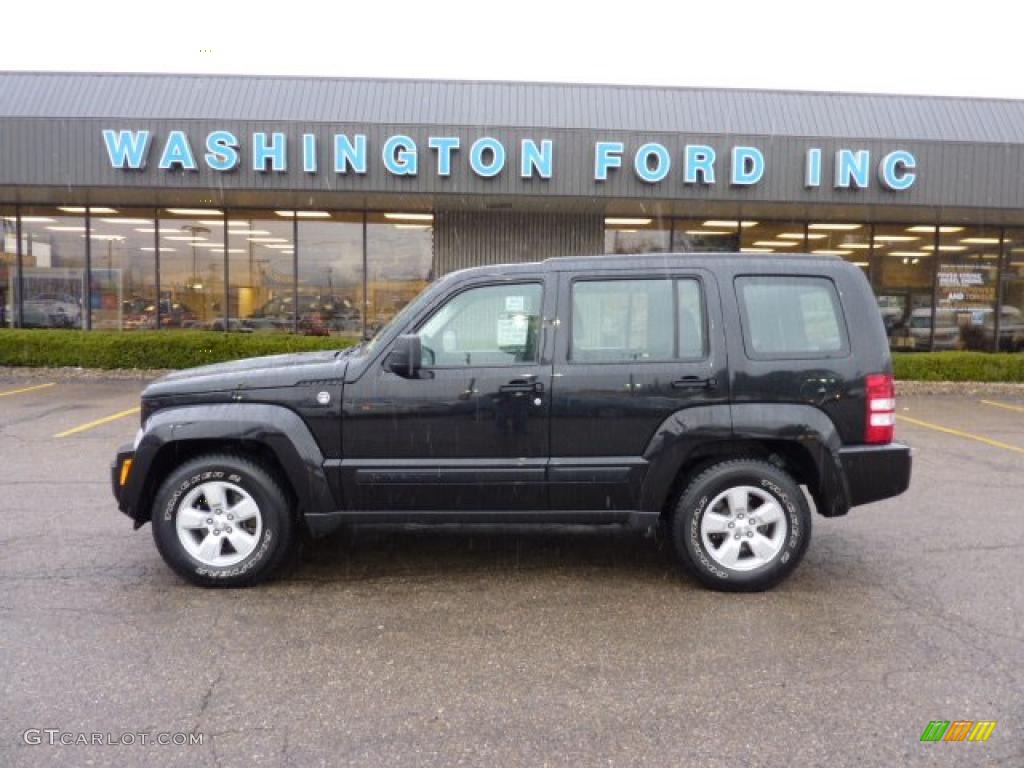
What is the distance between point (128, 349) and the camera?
51.5 feet

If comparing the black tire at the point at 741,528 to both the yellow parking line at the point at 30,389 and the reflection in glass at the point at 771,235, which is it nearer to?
the yellow parking line at the point at 30,389

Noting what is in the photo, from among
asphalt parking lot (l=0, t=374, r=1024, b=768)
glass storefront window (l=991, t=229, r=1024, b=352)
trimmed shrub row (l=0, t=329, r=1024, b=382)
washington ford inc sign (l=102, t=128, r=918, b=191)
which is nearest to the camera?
asphalt parking lot (l=0, t=374, r=1024, b=768)

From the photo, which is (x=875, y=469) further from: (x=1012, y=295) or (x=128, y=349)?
(x=1012, y=295)

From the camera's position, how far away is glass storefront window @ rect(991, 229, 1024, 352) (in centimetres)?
1767

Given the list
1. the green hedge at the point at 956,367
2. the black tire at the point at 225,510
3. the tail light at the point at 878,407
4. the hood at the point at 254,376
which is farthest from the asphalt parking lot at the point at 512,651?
the green hedge at the point at 956,367

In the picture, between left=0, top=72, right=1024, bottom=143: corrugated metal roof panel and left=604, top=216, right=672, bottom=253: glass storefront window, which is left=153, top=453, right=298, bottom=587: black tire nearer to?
left=0, top=72, right=1024, bottom=143: corrugated metal roof panel

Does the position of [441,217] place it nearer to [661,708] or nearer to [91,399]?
[91,399]

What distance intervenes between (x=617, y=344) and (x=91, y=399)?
415 inches

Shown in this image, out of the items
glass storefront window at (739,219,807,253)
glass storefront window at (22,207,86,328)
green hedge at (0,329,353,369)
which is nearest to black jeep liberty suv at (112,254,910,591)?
green hedge at (0,329,353,369)

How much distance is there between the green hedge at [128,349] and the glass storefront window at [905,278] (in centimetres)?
1112

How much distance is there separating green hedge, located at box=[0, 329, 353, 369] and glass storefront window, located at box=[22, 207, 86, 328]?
165 centimetres

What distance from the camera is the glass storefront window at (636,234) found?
1722cm

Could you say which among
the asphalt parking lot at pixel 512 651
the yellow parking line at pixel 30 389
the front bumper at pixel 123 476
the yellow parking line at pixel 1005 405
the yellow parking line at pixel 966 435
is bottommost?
the asphalt parking lot at pixel 512 651

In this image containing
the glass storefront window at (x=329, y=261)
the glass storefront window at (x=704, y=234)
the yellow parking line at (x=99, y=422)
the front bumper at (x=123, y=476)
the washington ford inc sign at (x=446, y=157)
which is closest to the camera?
the front bumper at (x=123, y=476)
